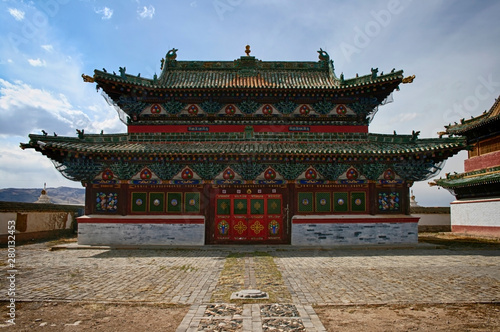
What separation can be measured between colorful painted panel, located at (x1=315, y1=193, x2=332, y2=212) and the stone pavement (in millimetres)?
2770

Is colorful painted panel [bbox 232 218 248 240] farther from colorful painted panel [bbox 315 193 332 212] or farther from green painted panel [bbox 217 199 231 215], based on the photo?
colorful painted panel [bbox 315 193 332 212]

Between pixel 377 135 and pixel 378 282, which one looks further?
pixel 377 135

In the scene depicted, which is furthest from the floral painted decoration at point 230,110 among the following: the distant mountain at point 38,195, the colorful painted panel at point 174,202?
the distant mountain at point 38,195

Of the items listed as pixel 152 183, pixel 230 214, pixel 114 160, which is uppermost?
pixel 114 160

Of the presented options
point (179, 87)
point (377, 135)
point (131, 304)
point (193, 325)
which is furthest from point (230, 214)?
point (193, 325)

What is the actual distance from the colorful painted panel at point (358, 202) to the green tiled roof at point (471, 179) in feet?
35.9

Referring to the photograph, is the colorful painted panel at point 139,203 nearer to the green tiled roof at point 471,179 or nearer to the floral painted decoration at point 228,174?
the floral painted decoration at point 228,174

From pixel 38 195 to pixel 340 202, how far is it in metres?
107

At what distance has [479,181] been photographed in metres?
22.7

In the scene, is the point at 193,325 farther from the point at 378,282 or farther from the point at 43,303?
the point at 378,282

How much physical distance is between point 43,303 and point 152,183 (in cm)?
1017

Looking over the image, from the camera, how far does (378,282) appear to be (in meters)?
9.02

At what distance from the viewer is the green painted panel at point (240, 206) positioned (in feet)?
56.5

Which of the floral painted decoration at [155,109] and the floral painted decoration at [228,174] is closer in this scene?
the floral painted decoration at [228,174]
